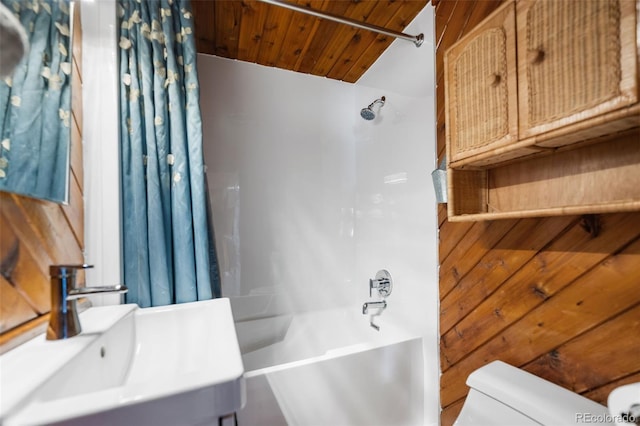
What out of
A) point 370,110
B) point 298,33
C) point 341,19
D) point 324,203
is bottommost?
point 324,203

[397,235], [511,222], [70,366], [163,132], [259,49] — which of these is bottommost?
[70,366]

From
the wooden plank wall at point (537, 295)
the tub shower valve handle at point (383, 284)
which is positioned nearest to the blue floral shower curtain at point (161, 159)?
the tub shower valve handle at point (383, 284)

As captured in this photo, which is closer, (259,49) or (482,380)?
(482,380)

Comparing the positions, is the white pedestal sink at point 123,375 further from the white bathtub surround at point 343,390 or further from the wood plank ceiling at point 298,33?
A: the wood plank ceiling at point 298,33

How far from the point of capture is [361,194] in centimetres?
221

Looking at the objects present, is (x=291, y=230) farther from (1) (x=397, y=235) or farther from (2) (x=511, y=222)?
(2) (x=511, y=222)

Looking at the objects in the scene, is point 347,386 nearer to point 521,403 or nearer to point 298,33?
point 521,403

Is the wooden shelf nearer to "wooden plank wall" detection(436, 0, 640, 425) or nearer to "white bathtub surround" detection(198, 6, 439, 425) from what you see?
"wooden plank wall" detection(436, 0, 640, 425)

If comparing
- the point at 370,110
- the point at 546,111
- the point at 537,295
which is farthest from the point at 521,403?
the point at 370,110

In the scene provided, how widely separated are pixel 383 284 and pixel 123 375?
1417mm

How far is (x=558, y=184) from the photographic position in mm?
890

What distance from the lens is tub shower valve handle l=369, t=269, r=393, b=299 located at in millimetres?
1782

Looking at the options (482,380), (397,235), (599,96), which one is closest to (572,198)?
A: (599,96)

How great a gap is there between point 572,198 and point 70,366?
1447 millimetres
